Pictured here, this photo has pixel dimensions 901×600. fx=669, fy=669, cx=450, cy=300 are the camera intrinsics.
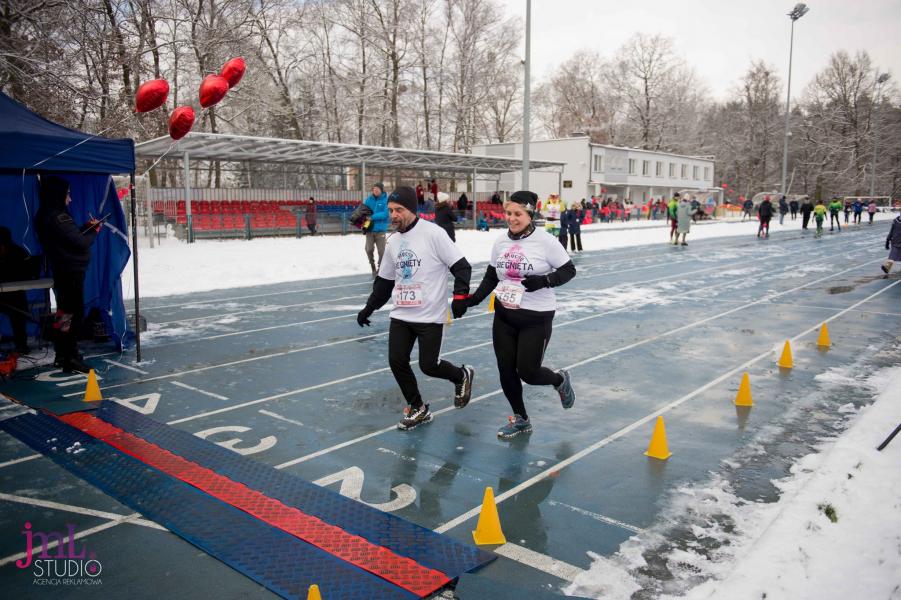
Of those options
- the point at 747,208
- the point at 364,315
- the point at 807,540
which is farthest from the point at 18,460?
the point at 747,208

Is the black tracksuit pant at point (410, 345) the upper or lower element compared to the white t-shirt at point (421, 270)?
lower

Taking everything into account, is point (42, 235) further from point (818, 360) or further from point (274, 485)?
point (818, 360)

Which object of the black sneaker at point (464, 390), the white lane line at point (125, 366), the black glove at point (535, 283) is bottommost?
the white lane line at point (125, 366)

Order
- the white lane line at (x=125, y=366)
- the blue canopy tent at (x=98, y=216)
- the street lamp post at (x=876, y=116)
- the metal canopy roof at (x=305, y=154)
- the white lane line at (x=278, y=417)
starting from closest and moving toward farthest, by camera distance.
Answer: the white lane line at (x=278, y=417) → the white lane line at (x=125, y=366) → the blue canopy tent at (x=98, y=216) → the metal canopy roof at (x=305, y=154) → the street lamp post at (x=876, y=116)

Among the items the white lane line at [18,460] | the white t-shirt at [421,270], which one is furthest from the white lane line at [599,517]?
the white lane line at [18,460]

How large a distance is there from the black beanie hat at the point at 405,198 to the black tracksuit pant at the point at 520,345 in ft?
3.65

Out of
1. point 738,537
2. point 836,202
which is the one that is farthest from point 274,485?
point 836,202

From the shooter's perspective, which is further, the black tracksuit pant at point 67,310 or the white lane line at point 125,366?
the white lane line at point 125,366

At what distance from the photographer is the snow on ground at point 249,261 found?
15133 mm

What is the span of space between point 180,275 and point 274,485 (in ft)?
41.0

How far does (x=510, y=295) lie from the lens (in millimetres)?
5344

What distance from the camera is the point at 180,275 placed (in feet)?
52.1

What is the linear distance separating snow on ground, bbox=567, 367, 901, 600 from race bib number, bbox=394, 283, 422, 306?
2.54m

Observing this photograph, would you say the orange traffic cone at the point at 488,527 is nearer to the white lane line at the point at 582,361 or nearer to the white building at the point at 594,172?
the white lane line at the point at 582,361
